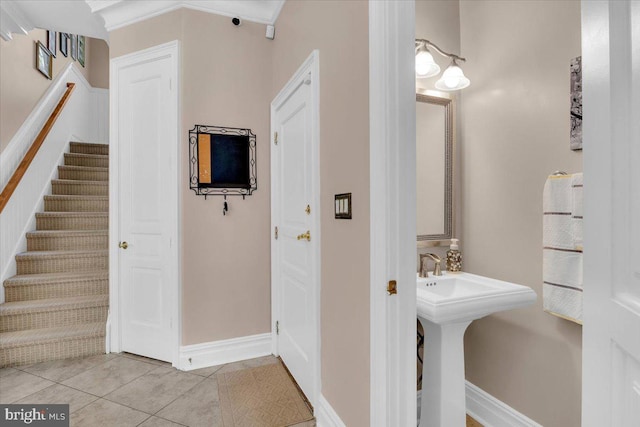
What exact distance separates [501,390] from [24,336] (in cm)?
343

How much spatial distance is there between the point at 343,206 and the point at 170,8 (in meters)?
2.21

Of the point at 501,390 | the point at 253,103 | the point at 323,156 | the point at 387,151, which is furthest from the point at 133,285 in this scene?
the point at 501,390

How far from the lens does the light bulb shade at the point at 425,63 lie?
185 cm

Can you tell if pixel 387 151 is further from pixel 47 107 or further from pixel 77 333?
pixel 47 107

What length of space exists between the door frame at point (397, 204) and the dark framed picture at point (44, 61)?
14.7ft

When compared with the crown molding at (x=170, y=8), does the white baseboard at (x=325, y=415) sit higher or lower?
lower

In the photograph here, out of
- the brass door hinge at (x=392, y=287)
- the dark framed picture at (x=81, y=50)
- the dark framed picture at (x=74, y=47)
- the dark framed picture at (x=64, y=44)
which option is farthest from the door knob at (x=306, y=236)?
the dark framed picture at (x=81, y=50)

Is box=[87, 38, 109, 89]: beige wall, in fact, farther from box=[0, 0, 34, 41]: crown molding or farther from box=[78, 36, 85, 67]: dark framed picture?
box=[0, 0, 34, 41]: crown molding

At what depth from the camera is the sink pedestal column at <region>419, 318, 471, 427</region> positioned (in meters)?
1.50

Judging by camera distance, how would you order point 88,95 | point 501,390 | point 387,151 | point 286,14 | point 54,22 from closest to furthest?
point 387,151, point 501,390, point 286,14, point 54,22, point 88,95

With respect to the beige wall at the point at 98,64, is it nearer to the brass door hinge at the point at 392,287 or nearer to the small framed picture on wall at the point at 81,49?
the small framed picture on wall at the point at 81,49

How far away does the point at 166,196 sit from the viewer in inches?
96.4

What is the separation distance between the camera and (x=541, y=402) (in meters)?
1.62

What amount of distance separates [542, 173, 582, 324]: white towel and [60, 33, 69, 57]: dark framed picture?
5.83m
